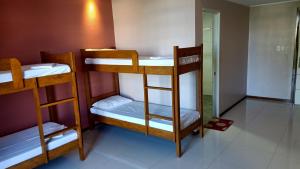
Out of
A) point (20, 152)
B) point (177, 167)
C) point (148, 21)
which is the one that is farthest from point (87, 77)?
point (177, 167)

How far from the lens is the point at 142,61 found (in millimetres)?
3105

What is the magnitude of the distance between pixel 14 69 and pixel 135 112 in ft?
6.14

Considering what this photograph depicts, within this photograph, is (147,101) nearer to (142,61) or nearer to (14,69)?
(142,61)

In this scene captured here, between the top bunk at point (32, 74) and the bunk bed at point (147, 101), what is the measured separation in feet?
2.56

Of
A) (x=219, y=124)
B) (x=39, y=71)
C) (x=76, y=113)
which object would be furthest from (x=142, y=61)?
(x=219, y=124)

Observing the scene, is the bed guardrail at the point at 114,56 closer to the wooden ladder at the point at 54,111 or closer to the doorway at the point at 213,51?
the wooden ladder at the point at 54,111

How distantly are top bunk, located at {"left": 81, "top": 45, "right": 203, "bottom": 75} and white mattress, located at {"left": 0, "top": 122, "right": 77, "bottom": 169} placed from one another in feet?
3.78

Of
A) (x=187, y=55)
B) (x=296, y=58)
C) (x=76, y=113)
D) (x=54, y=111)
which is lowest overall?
(x=54, y=111)

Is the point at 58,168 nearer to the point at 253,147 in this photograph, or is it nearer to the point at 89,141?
the point at 89,141

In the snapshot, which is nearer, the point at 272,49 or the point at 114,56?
the point at 114,56

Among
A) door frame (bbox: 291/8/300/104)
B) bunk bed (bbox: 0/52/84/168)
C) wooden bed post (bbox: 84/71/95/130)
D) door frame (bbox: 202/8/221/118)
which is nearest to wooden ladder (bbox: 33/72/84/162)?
bunk bed (bbox: 0/52/84/168)

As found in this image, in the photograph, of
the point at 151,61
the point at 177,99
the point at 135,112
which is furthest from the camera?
the point at 135,112

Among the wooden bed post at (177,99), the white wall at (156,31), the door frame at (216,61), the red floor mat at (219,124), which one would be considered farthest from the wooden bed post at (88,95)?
the door frame at (216,61)

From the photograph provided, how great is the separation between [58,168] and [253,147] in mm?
2708
